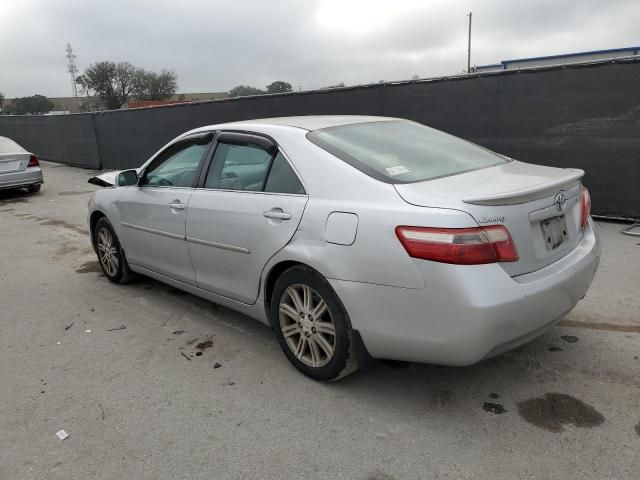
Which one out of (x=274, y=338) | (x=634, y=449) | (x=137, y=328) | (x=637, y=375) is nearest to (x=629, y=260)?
(x=637, y=375)

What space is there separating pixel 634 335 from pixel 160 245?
11.8 ft

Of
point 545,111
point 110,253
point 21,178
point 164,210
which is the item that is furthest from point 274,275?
point 21,178

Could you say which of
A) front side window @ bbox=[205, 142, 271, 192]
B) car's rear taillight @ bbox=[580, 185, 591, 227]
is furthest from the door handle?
car's rear taillight @ bbox=[580, 185, 591, 227]

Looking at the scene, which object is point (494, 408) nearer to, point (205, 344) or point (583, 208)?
point (583, 208)

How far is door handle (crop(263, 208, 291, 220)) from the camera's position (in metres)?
3.13

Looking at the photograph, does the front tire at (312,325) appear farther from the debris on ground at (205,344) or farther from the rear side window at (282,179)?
the debris on ground at (205,344)

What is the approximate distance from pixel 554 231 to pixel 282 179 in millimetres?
1606

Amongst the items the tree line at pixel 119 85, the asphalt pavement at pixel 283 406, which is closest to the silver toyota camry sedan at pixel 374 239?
the asphalt pavement at pixel 283 406

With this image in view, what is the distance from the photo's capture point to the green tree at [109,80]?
65.1m

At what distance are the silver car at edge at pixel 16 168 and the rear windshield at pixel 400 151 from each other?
34.7 ft

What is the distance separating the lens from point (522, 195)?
264 centimetres

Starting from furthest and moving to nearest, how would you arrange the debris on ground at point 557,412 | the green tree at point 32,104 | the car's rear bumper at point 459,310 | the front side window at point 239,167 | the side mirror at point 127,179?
the green tree at point 32,104, the side mirror at point 127,179, the front side window at point 239,167, the debris on ground at point 557,412, the car's rear bumper at point 459,310

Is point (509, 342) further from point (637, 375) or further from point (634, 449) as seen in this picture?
point (637, 375)

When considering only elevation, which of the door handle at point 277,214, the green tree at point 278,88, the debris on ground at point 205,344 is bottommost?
the debris on ground at point 205,344
